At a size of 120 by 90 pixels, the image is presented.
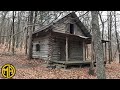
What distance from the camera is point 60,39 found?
17.8m

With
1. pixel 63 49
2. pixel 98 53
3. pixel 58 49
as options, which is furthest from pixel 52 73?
pixel 63 49

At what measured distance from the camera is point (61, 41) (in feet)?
59.2

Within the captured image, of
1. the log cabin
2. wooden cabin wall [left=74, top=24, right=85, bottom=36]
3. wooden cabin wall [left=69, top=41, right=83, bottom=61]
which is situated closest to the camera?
the log cabin

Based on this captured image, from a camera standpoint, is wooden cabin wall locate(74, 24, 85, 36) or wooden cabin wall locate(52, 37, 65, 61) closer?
wooden cabin wall locate(52, 37, 65, 61)

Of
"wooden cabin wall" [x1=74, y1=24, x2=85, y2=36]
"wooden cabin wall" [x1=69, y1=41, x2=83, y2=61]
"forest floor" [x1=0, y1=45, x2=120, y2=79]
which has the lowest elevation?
"forest floor" [x1=0, y1=45, x2=120, y2=79]

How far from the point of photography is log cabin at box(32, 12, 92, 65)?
16250 millimetres

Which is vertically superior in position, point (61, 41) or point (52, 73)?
point (61, 41)

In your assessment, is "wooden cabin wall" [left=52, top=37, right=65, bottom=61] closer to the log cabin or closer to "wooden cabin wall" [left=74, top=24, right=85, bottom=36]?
the log cabin

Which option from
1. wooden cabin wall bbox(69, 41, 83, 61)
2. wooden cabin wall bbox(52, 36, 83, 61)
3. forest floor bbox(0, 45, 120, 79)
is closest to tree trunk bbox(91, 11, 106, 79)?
forest floor bbox(0, 45, 120, 79)

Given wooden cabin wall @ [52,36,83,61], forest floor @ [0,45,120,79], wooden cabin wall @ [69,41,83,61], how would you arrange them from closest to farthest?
1. forest floor @ [0,45,120,79]
2. wooden cabin wall @ [52,36,83,61]
3. wooden cabin wall @ [69,41,83,61]

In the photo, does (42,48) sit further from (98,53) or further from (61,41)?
(98,53)

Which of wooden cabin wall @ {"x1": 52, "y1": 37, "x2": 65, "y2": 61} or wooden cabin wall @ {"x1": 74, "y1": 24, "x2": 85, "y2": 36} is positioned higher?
wooden cabin wall @ {"x1": 74, "y1": 24, "x2": 85, "y2": 36}
